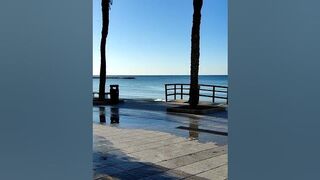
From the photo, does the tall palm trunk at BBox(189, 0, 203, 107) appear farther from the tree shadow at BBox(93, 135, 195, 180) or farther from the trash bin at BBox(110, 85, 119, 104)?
the tree shadow at BBox(93, 135, 195, 180)

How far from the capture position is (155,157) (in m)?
6.27

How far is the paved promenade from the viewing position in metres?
5.27

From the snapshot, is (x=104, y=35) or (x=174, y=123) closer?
(x=174, y=123)

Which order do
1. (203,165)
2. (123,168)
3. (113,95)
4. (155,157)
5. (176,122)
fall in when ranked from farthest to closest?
(113,95), (176,122), (155,157), (203,165), (123,168)

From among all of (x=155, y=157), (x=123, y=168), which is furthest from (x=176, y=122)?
(x=123, y=168)

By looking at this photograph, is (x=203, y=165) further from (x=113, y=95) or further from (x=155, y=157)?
(x=113, y=95)

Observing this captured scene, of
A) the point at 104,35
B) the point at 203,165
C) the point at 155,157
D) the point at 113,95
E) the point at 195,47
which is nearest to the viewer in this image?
the point at 203,165

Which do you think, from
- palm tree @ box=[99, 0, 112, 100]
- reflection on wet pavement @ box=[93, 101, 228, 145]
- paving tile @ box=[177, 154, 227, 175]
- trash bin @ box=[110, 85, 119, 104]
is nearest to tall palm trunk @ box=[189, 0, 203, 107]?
reflection on wet pavement @ box=[93, 101, 228, 145]
